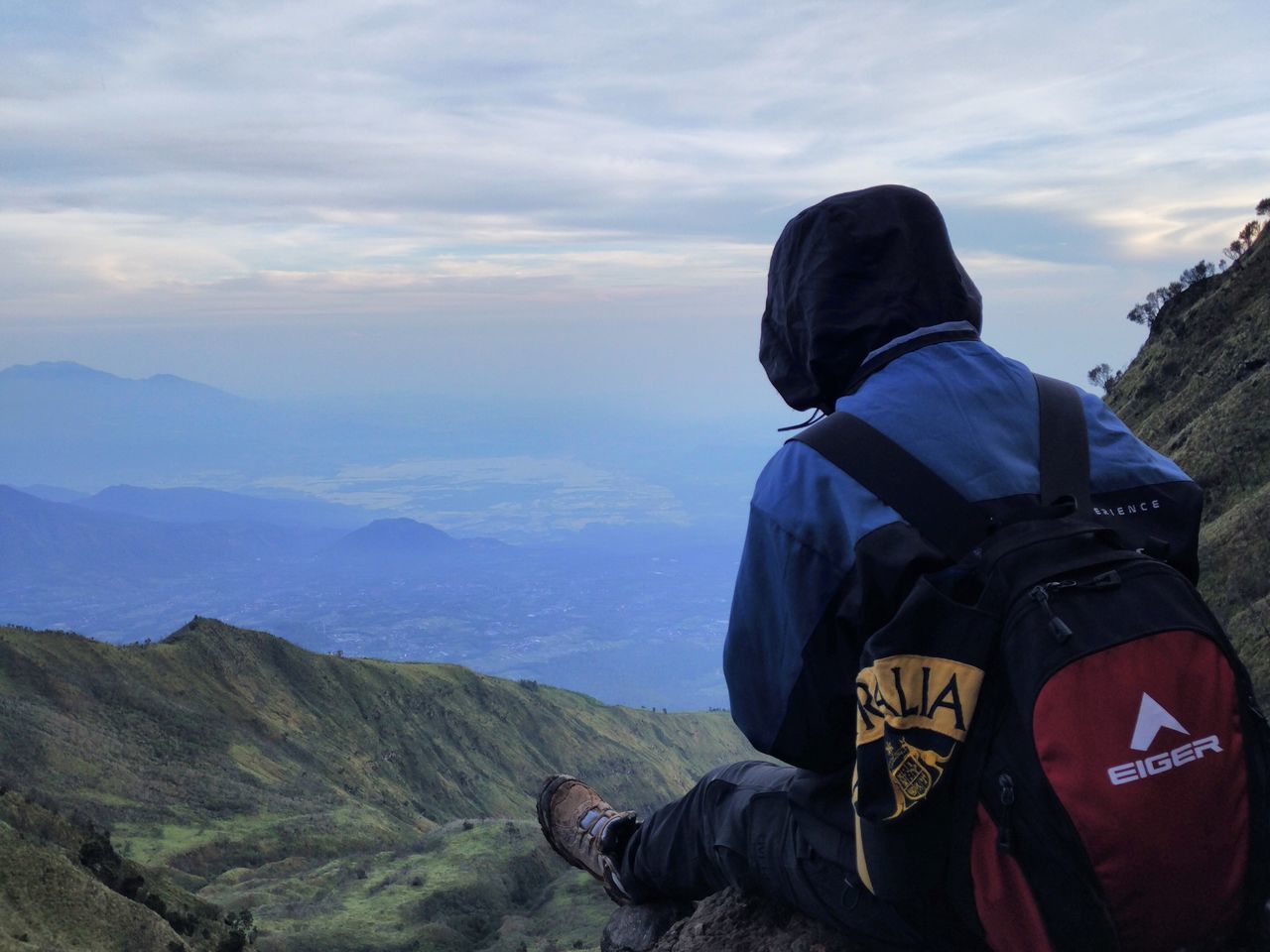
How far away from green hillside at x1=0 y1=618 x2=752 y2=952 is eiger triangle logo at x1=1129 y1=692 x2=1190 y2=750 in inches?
690

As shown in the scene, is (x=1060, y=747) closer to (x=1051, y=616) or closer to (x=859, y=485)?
(x=1051, y=616)

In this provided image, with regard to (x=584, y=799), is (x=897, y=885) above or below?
above

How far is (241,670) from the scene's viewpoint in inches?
2579

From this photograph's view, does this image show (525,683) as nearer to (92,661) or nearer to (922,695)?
(92,661)

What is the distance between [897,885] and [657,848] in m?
1.98

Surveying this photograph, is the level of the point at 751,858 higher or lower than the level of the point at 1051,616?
lower

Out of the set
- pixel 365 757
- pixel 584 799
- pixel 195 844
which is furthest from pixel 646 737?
pixel 584 799

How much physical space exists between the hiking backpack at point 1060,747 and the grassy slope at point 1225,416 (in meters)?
9.38

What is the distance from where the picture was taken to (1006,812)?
2641 millimetres

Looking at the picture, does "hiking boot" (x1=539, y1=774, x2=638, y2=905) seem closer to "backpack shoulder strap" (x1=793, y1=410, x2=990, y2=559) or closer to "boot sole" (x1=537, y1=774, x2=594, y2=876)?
"boot sole" (x1=537, y1=774, x2=594, y2=876)

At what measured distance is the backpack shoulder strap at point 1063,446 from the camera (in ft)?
10.1

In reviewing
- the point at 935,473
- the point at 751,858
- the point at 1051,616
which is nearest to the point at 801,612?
the point at 935,473

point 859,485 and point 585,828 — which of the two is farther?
point 585,828

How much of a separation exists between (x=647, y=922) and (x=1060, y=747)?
3306 mm
